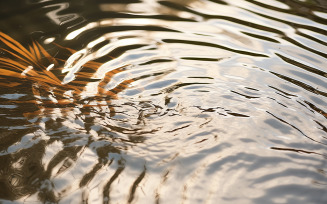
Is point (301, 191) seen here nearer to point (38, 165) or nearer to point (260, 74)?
point (260, 74)

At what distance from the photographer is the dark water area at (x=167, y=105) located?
1156mm

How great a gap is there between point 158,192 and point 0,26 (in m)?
1.44

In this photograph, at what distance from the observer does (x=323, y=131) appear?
1420 mm

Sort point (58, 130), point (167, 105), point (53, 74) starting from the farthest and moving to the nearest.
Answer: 1. point (53, 74)
2. point (167, 105)
3. point (58, 130)

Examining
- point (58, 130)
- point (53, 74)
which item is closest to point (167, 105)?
point (58, 130)

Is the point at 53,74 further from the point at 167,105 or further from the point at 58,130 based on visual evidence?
the point at 167,105

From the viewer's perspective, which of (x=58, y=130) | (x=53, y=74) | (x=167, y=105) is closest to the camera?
(x=58, y=130)

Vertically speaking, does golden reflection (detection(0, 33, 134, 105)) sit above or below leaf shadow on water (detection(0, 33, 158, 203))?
above

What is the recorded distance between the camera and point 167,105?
1545mm

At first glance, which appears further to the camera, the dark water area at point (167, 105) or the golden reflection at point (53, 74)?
the golden reflection at point (53, 74)

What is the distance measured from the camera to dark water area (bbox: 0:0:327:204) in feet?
3.79

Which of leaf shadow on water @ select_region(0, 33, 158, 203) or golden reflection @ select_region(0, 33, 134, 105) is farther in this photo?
golden reflection @ select_region(0, 33, 134, 105)

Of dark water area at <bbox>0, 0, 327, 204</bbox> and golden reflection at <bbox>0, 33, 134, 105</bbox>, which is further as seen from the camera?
golden reflection at <bbox>0, 33, 134, 105</bbox>

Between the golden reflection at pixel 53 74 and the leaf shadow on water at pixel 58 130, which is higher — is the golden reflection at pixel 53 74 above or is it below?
above
